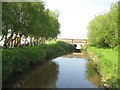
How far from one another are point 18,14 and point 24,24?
1.83 metres

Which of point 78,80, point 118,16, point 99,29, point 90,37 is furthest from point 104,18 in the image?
point 78,80

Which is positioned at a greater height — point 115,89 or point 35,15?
point 35,15

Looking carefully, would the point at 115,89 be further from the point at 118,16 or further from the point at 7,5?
the point at 7,5

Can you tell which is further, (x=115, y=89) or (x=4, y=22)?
(x=4, y=22)

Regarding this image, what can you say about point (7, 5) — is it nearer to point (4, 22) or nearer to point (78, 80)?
point (4, 22)

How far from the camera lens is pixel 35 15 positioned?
73.6ft

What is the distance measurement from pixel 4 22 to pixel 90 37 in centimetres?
3090

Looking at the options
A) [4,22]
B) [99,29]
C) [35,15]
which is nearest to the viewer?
[4,22]

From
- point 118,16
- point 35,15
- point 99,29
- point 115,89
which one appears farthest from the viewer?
point 99,29

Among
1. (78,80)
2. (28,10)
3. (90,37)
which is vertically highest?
(28,10)

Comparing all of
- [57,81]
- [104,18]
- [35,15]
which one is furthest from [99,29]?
[57,81]

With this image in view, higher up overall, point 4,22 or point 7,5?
point 7,5

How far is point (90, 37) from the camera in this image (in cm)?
4566

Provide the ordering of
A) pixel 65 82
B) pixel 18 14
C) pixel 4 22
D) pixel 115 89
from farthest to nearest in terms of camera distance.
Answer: pixel 18 14, pixel 4 22, pixel 65 82, pixel 115 89
